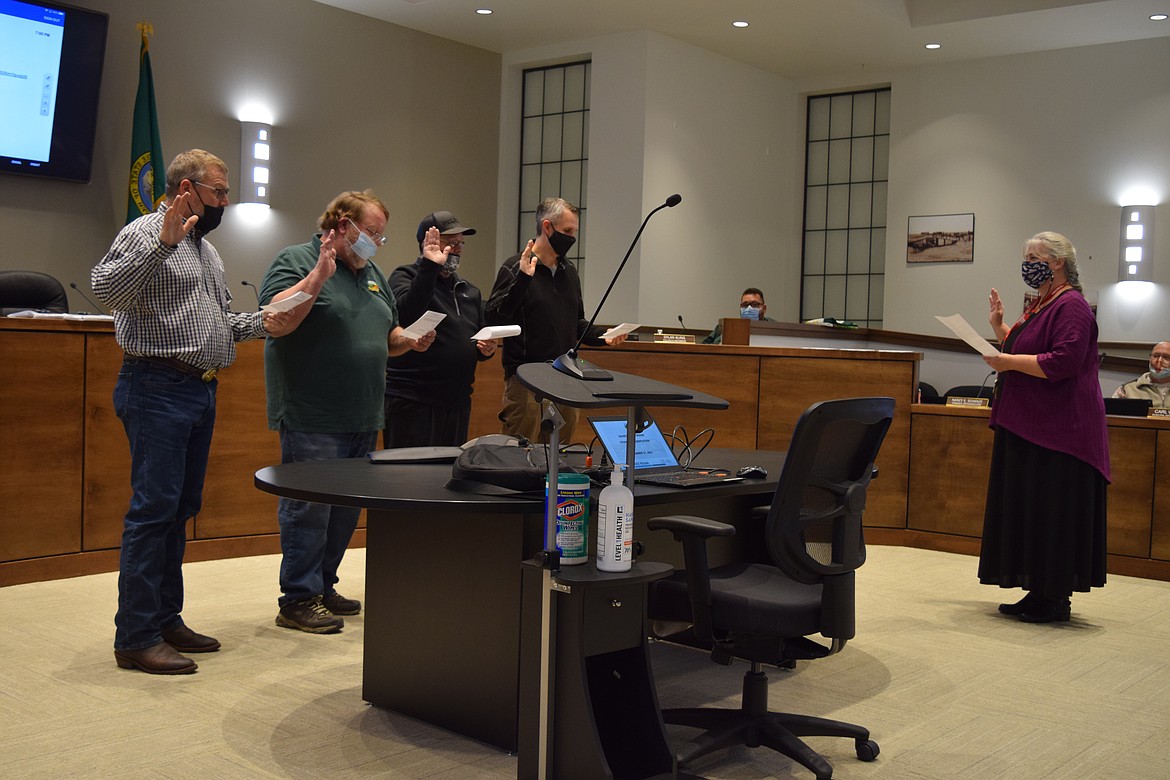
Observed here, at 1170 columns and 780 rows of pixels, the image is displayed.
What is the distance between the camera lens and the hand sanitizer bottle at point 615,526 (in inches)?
85.6

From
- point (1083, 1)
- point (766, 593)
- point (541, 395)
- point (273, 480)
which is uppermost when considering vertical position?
point (1083, 1)

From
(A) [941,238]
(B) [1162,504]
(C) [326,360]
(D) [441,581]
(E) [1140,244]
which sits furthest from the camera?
(A) [941,238]

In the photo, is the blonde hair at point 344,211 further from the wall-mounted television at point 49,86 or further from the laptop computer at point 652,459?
the wall-mounted television at point 49,86

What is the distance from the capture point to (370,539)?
117 inches

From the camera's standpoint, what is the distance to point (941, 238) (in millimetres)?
9359

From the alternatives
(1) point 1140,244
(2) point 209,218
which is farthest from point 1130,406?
(2) point 209,218

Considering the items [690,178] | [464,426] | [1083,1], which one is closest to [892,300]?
[690,178]

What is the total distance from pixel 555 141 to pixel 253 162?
8.75ft

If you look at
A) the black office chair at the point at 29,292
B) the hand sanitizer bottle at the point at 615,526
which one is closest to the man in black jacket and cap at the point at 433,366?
the hand sanitizer bottle at the point at 615,526

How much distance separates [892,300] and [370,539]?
7.56 metres

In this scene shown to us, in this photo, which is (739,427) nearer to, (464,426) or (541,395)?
(464,426)

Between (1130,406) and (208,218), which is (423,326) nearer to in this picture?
(208,218)

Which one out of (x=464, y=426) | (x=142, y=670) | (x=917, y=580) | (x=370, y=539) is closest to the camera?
(x=370, y=539)

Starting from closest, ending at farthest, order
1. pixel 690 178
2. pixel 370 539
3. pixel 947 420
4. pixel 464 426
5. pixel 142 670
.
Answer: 1. pixel 370 539
2. pixel 142 670
3. pixel 464 426
4. pixel 947 420
5. pixel 690 178
